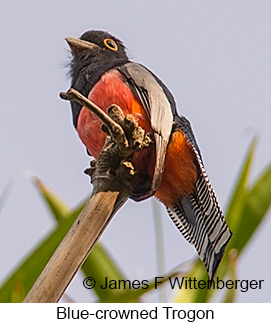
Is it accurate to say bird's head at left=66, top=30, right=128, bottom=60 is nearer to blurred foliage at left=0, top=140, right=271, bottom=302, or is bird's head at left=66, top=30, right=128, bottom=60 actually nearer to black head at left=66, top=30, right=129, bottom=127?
black head at left=66, top=30, right=129, bottom=127

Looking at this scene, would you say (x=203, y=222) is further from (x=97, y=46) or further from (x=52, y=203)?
(x=97, y=46)

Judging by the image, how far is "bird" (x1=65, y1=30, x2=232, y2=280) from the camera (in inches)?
140

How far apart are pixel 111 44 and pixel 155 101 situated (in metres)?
0.95

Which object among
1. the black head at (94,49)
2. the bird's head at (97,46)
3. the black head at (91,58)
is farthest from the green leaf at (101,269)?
the bird's head at (97,46)

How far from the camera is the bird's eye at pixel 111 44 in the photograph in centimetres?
458

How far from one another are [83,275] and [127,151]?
0.78m

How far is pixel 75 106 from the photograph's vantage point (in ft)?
13.3

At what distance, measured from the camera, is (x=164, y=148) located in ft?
11.2

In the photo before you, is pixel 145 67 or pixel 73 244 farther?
pixel 145 67

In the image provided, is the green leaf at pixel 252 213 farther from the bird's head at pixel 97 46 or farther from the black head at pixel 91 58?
the bird's head at pixel 97 46

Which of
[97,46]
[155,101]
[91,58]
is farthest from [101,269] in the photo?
[97,46]
